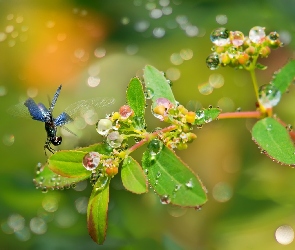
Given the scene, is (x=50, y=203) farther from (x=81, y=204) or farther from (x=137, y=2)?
(x=137, y=2)

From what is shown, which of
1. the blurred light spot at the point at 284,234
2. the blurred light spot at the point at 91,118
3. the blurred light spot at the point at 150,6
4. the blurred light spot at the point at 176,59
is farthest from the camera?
the blurred light spot at the point at 150,6

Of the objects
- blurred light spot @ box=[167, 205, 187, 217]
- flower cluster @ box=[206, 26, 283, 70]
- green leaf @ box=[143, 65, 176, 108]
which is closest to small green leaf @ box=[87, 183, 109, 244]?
green leaf @ box=[143, 65, 176, 108]

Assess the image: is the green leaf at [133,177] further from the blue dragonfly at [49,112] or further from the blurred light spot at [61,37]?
the blurred light spot at [61,37]

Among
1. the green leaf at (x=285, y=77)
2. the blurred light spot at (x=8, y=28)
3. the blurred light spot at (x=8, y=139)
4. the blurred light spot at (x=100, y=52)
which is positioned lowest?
the blurred light spot at (x=8, y=139)

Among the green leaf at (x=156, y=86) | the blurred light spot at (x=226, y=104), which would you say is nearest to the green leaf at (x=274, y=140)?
the green leaf at (x=156, y=86)

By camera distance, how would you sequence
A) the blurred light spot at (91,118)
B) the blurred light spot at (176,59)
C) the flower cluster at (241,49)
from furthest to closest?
the blurred light spot at (176,59) → the blurred light spot at (91,118) → the flower cluster at (241,49)

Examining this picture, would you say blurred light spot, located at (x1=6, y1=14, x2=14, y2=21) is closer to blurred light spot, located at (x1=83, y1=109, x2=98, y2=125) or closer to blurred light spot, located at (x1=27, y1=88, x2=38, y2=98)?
blurred light spot, located at (x1=27, y1=88, x2=38, y2=98)

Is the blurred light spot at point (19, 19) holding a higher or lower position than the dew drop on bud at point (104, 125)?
lower
